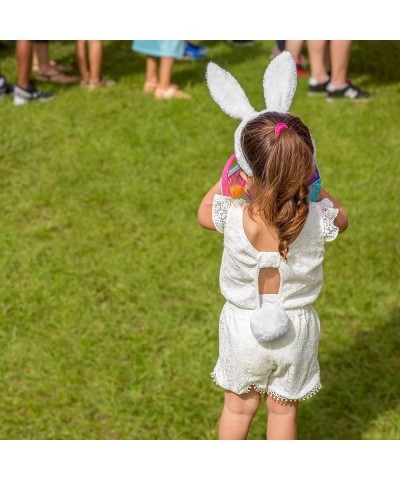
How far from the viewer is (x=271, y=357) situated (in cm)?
272

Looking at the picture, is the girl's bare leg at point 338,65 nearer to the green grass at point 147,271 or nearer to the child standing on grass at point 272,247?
the green grass at point 147,271

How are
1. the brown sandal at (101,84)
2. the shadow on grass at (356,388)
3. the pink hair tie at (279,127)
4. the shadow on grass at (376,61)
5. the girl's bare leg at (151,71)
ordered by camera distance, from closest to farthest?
the pink hair tie at (279,127), the shadow on grass at (356,388), the girl's bare leg at (151,71), the brown sandal at (101,84), the shadow on grass at (376,61)

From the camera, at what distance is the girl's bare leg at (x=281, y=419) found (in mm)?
2881

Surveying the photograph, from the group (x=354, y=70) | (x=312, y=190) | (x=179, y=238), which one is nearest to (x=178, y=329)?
(x=179, y=238)

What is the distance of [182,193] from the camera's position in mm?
5668

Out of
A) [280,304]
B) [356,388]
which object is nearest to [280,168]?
[280,304]

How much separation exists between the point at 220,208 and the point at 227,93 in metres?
0.39

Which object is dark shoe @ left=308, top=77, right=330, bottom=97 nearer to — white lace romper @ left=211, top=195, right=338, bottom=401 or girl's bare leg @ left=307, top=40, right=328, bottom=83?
girl's bare leg @ left=307, top=40, right=328, bottom=83

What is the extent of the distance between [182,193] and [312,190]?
3161mm

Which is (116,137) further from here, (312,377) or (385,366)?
(312,377)

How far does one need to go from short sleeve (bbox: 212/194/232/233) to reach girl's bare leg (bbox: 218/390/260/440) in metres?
0.69

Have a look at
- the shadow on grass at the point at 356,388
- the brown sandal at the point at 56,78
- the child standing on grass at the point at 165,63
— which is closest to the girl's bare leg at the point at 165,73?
the child standing on grass at the point at 165,63

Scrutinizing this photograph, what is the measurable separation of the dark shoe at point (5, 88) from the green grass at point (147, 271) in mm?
304

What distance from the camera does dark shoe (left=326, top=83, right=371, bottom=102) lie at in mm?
7309
